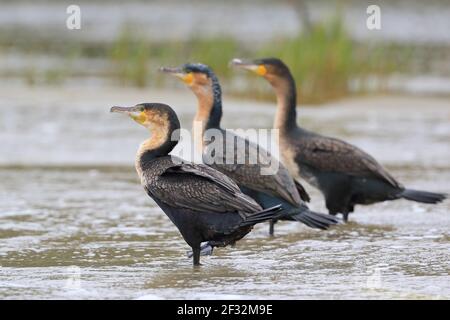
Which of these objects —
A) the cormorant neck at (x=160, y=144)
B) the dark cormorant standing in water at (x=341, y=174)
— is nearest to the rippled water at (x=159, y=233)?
the dark cormorant standing in water at (x=341, y=174)

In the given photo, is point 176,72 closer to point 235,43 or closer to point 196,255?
point 196,255

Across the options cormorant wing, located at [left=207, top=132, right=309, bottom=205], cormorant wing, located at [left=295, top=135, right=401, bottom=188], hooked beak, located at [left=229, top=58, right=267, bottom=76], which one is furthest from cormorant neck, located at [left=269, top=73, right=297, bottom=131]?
cormorant wing, located at [left=207, top=132, right=309, bottom=205]

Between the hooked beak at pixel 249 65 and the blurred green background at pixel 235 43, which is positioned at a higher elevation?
the hooked beak at pixel 249 65

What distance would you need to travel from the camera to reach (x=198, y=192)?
7.30m

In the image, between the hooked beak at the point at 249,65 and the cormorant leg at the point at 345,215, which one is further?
the hooked beak at the point at 249,65

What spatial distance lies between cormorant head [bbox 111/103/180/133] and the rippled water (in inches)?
34.8

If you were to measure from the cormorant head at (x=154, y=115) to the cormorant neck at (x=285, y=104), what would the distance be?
2.40m

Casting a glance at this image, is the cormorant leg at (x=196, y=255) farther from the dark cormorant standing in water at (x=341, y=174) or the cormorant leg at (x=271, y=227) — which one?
the dark cormorant standing in water at (x=341, y=174)

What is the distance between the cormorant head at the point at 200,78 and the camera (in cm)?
920

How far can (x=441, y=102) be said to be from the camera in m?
17.3

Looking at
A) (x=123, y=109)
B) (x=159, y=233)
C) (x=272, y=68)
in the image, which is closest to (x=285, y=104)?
(x=272, y=68)

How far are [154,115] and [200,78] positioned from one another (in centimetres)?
166
